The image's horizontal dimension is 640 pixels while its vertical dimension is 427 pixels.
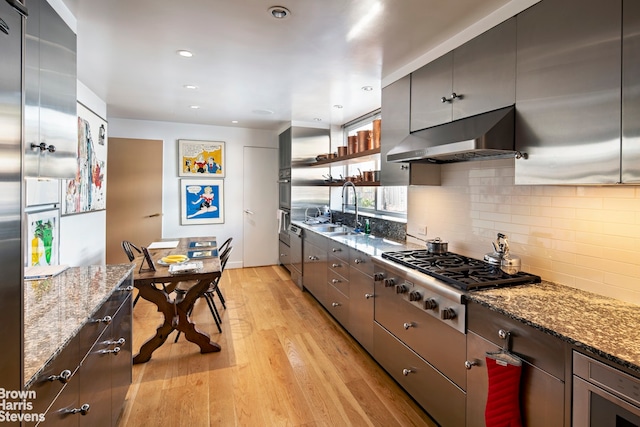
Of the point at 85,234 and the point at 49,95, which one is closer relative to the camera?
the point at 49,95

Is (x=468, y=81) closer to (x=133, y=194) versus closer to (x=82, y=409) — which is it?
(x=82, y=409)

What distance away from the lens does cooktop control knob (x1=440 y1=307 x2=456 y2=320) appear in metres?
1.73

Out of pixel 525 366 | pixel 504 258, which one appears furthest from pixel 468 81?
pixel 525 366

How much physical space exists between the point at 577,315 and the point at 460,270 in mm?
665

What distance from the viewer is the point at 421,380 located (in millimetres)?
2014

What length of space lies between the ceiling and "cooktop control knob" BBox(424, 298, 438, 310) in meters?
1.69

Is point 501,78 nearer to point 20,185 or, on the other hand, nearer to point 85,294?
point 20,185

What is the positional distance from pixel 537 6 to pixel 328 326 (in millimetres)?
2979

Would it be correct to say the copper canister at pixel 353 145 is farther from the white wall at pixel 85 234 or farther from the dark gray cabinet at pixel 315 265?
the white wall at pixel 85 234

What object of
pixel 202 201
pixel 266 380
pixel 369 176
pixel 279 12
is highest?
pixel 279 12

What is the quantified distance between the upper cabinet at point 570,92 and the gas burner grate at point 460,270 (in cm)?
55

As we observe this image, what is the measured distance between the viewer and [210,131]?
542cm

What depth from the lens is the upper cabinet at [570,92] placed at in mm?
1344

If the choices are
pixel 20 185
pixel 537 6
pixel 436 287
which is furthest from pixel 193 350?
pixel 537 6
